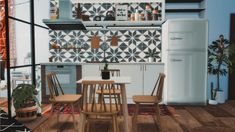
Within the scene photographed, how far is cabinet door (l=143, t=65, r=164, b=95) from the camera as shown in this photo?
5199mm

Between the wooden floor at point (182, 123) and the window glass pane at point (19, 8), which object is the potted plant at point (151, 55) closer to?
the wooden floor at point (182, 123)

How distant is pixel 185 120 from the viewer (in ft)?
13.0

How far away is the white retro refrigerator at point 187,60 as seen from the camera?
499 cm

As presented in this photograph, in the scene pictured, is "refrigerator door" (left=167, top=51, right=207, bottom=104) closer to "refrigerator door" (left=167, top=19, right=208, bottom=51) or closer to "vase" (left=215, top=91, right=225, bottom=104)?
"refrigerator door" (left=167, top=19, right=208, bottom=51)

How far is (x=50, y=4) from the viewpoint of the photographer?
5.87 metres

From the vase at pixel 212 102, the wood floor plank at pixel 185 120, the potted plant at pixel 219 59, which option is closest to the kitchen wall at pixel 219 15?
the potted plant at pixel 219 59

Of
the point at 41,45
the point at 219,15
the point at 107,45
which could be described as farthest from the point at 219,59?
the point at 41,45

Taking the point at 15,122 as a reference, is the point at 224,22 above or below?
above

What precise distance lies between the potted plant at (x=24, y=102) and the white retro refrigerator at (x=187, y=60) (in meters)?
2.71

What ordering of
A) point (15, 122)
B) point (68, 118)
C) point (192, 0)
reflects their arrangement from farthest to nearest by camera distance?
point (192, 0), point (68, 118), point (15, 122)

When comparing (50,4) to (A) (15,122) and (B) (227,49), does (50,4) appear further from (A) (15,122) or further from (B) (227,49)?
(B) (227,49)

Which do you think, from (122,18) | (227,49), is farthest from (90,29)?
(227,49)

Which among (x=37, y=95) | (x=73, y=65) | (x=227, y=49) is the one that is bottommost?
(x=37, y=95)

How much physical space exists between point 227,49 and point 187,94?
4.19 feet
